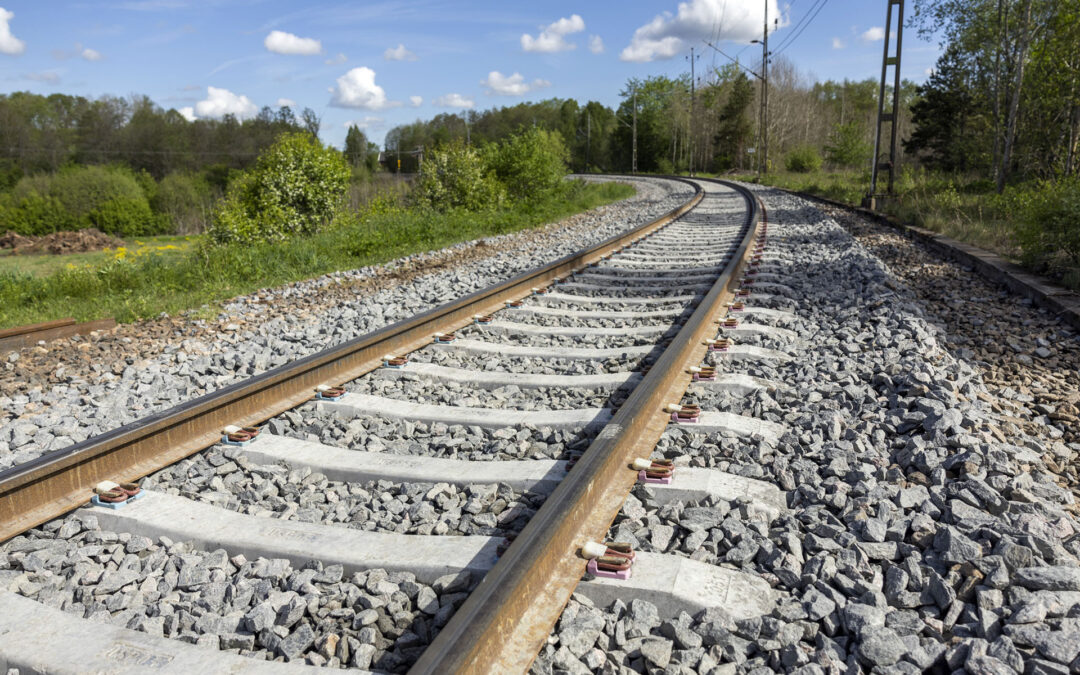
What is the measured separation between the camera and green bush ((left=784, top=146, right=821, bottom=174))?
50.7 metres

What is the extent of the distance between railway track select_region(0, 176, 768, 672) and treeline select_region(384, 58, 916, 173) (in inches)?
2108

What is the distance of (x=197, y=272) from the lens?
957 cm

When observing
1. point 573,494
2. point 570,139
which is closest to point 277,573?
point 573,494

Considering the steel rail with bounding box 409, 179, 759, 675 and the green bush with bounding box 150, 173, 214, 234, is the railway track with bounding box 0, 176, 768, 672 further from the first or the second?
the green bush with bounding box 150, 173, 214, 234

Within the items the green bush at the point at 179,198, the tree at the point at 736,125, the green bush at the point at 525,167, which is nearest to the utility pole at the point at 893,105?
the green bush at the point at 525,167

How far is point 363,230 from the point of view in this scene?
1204 cm

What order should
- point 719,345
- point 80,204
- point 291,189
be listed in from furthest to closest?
point 80,204
point 291,189
point 719,345

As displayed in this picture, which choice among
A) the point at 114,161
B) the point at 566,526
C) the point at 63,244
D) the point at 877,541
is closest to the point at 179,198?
the point at 114,161

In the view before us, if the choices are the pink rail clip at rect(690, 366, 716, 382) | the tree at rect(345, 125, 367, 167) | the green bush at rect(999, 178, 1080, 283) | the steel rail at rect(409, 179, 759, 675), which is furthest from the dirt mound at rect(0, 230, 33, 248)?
the tree at rect(345, 125, 367, 167)

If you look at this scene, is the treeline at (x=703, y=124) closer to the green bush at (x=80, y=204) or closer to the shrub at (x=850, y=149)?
the shrub at (x=850, y=149)

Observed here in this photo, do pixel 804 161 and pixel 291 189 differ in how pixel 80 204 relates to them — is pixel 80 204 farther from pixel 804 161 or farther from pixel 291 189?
pixel 804 161

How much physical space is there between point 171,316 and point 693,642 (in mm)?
6198

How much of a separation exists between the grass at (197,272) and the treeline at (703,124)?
4735cm

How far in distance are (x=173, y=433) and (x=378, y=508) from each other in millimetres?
1181
